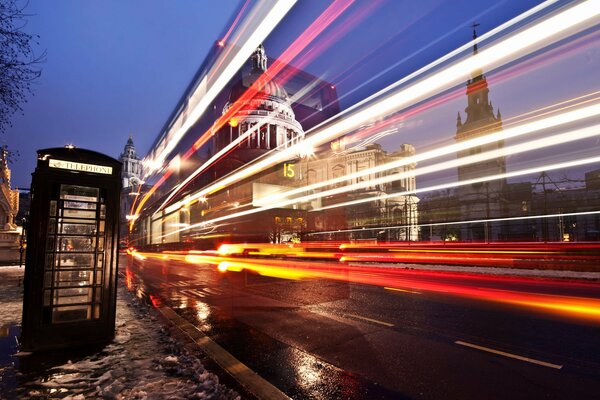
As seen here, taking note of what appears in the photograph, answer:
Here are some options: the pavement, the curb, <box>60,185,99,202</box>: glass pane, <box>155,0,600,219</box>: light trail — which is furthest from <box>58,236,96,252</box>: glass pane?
<box>155,0,600,219</box>: light trail

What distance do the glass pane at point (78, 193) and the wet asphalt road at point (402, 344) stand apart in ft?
9.60

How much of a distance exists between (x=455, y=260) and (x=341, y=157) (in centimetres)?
5913

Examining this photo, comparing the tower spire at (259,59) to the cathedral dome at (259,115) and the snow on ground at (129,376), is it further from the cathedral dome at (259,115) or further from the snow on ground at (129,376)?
the snow on ground at (129,376)

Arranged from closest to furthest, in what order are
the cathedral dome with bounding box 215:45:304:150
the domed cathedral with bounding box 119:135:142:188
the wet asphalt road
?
the wet asphalt road
the cathedral dome with bounding box 215:45:304:150
the domed cathedral with bounding box 119:135:142:188

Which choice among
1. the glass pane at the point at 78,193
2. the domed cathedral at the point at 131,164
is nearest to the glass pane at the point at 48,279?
the glass pane at the point at 78,193

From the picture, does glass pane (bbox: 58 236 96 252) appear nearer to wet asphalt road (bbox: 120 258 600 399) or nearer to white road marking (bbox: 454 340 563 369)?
wet asphalt road (bbox: 120 258 600 399)

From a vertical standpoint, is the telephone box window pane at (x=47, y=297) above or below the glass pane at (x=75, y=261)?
below

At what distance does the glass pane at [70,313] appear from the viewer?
506cm

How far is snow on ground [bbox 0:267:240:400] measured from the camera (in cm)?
350

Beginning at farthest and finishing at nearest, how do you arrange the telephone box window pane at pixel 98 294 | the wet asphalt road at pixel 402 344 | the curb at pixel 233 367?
the telephone box window pane at pixel 98 294 → the wet asphalt road at pixel 402 344 → the curb at pixel 233 367

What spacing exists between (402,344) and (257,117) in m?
79.0

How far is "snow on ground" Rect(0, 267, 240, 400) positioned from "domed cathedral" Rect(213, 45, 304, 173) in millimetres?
70423

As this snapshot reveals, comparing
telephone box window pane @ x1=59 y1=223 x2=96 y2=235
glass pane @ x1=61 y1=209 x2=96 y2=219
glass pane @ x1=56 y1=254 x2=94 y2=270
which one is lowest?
glass pane @ x1=56 y1=254 x2=94 y2=270

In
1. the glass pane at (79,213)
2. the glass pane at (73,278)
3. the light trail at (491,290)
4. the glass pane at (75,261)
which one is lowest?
the light trail at (491,290)
